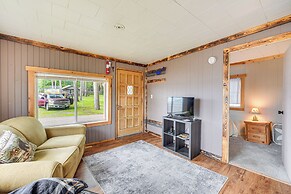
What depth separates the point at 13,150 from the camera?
1.48 m

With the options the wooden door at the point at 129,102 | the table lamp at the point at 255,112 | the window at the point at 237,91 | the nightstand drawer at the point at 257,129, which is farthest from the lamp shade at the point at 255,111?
the wooden door at the point at 129,102

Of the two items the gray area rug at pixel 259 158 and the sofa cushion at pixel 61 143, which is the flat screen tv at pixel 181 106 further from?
the sofa cushion at pixel 61 143

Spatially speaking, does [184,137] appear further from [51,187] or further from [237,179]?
[51,187]

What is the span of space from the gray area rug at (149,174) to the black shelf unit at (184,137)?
25 cm

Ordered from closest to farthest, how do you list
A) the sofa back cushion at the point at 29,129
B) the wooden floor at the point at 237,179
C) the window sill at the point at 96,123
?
the wooden floor at the point at 237,179 < the sofa back cushion at the point at 29,129 < the window sill at the point at 96,123

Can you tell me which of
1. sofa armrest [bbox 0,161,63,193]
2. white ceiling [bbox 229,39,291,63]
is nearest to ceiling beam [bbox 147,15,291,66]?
white ceiling [bbox 229,39,291,63]

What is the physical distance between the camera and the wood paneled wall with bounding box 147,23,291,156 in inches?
99.7

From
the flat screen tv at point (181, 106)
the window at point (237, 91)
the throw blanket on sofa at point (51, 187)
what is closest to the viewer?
the throw blanket on sofa at point (51, 187)

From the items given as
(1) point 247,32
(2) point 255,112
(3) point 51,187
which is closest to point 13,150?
(3) point 51,187

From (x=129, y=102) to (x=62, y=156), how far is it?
8.53 feet

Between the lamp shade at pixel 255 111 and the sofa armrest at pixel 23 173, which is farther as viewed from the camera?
the lamp shade at pixel 255 111

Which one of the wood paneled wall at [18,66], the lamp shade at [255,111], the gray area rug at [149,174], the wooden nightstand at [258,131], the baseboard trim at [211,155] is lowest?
the gray area rug at [149,174]

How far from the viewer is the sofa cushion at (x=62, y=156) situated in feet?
5.30

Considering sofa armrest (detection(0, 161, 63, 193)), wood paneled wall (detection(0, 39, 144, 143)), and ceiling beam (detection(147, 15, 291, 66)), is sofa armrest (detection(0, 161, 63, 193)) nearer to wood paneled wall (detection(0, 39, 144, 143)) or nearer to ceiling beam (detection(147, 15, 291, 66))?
wood paneled wall (detection(0, 39, 144, 143))
